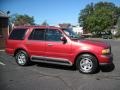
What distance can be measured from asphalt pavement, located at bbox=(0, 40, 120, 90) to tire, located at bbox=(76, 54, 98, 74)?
0.23m

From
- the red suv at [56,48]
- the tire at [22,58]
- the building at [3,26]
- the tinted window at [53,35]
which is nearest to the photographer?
the red suv at [56,48]

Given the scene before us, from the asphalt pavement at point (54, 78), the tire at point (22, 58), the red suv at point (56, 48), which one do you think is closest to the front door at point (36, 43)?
the red suv at point (56, 48)

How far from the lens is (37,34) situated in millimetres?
11477

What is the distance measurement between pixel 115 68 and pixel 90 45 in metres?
1.95

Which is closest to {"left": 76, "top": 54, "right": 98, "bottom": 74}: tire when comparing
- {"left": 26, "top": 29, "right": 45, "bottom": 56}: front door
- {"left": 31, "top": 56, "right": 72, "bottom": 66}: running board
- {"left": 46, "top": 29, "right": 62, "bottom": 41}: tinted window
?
{"left": 31, "top": 56, "right": 72, "bottom": 66}: running board

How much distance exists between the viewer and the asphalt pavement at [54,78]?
8.04 metres

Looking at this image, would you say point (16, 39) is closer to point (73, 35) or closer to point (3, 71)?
point (3, 71)

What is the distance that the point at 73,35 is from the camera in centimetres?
1101

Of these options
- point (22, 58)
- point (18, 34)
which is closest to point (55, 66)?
point (22, 58)

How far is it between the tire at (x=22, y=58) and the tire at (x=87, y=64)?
260cm

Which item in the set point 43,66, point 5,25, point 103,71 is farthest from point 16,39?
point 5,25

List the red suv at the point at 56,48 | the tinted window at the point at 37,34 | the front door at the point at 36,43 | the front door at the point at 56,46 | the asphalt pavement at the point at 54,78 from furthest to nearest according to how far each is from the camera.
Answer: the tinted window at the point at 37,34, the front door at the point at 36,43, the front door at the point at 56,46, the red suv at the point at 56,48, the asphalt pavement at the point at 54,78

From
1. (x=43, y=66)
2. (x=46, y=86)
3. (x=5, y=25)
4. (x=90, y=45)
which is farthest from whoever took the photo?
(x=5, y=25)

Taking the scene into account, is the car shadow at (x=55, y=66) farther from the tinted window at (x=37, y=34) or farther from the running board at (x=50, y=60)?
the tinted window at (x=37, y=34)
